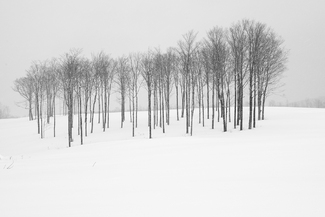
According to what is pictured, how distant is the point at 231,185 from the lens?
4.58 meters

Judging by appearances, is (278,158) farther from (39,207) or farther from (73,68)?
(73,68)

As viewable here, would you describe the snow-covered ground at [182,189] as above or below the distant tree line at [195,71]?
below

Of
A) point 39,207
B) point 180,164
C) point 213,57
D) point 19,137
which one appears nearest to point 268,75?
point 213,57

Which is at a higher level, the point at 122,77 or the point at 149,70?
the point at 122,77

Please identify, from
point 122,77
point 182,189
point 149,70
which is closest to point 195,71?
point 149,70

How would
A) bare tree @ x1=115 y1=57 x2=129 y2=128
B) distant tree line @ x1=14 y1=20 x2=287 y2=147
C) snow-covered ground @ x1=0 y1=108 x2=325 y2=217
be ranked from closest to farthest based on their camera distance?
1. snow-covered ground @ x1=0 y1=108 x2=325 y2=217
2. distant tree line @ x1=14 y1=20 x2=287 y2=147
3. bare tree @ x1=115 y1=57 x2=129 y2=128

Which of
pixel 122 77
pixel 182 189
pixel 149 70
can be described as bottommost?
pixel 182 189

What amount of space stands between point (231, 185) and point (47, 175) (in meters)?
5.37

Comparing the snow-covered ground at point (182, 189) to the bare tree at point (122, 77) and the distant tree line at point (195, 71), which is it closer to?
the distant tree line at point (195, 71)

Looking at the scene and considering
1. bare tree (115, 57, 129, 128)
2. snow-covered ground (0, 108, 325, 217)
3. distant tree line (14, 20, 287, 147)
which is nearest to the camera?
snow-covered ground (0, 108, 325, 217)

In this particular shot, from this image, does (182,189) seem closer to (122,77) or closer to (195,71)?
(195,71)

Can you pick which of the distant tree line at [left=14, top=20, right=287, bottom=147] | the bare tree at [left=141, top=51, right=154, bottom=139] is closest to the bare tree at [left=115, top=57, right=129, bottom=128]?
the distant tree line at [left=14, top=20, right=287, bottom=147]

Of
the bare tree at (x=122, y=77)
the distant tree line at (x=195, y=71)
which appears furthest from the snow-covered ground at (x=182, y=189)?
the bare tree at (x=122, y=77)

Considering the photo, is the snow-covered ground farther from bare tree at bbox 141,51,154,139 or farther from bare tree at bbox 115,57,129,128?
bare tree at bbox 115,57,129,128
